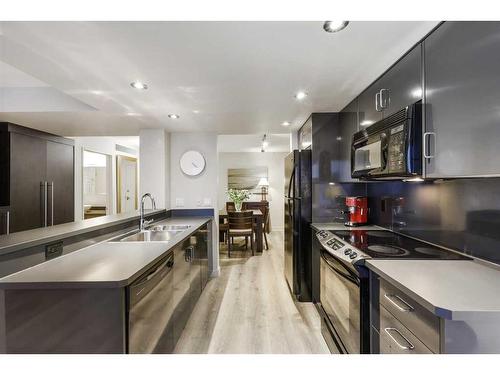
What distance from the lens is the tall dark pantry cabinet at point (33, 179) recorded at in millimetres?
3067

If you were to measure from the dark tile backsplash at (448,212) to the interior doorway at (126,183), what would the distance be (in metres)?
5.28

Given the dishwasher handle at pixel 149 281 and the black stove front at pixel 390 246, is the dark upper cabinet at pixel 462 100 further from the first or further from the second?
the dishwasher handle at pixel 149 281

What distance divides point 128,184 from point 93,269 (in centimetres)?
527

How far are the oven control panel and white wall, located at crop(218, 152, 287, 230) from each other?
5.03 metres

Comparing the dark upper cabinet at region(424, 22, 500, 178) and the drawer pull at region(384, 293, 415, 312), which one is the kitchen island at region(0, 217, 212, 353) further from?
the dark upper cabinet at region(424, 22, 500, 178)

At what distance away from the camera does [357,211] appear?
2.47 m

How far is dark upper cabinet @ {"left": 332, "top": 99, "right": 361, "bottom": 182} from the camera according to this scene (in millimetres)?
2273

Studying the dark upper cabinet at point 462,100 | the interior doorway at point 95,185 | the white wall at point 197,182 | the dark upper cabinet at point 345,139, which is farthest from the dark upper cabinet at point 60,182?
the dark upper cabinet at point 462,100

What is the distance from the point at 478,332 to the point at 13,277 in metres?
1.96

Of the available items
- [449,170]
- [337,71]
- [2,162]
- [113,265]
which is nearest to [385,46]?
[337,71]

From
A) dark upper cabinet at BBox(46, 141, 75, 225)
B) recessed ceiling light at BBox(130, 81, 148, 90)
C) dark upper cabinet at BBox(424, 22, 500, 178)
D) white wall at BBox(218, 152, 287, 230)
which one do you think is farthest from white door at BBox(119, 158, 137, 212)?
dark upper cabinet at BBox(424, 22, 500, 178)

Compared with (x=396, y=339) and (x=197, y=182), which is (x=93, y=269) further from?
(x=197, y=182)

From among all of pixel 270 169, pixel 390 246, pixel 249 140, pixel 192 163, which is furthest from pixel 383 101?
pixel 270 169
